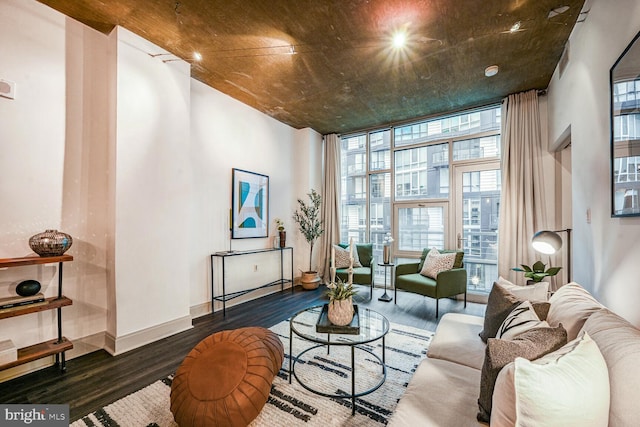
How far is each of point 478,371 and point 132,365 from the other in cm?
271

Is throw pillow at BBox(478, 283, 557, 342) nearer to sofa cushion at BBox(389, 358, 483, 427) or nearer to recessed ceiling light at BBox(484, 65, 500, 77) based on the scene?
sofa cushion at BBox(389, 358, 483, 427)

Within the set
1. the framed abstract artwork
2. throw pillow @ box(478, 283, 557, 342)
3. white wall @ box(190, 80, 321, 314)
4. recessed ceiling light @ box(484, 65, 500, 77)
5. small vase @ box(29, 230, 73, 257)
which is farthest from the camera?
the framed abstract artwork

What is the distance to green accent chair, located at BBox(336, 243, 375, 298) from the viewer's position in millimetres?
4289

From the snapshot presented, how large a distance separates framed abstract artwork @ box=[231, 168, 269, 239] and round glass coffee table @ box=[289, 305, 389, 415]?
2.13 m

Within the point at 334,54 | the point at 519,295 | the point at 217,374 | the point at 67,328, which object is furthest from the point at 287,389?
the point at 334,54

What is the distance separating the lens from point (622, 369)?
3.04 ft

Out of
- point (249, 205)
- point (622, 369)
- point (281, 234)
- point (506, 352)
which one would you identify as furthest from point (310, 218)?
point (622, 369)

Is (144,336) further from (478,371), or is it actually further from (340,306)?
(478,371)

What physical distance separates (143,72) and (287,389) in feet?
→ 10.9

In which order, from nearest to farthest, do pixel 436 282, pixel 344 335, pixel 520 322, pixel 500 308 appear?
pixel 520 322 → pixel 500 308 → pixel 344 335 → pixel 436 282

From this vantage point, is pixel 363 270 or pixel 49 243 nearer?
pixel 49 243

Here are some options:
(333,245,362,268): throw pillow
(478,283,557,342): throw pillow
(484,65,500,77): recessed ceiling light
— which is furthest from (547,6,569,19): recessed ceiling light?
(333,245,362,268): throw pillow

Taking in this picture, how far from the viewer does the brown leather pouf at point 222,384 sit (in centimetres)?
148

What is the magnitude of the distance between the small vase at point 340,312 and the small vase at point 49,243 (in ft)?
7.41
